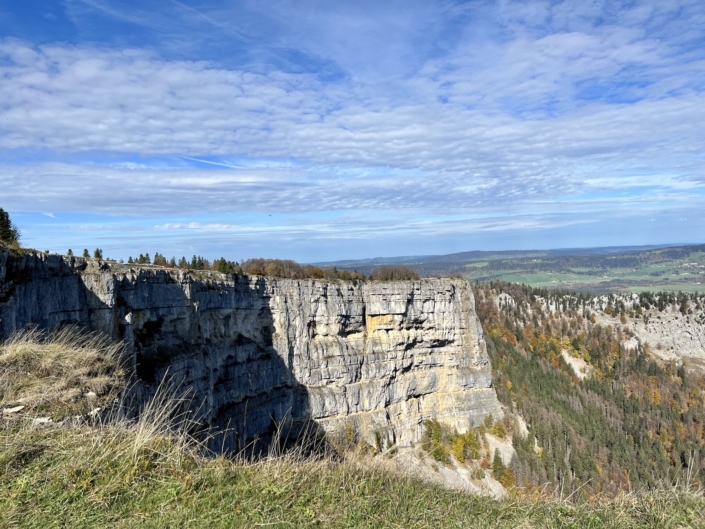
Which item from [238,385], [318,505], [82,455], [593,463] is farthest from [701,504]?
[593,463]

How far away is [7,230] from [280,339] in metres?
22.8

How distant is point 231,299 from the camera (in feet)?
117

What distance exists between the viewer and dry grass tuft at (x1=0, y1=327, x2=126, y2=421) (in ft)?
24.4

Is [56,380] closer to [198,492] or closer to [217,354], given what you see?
[198,492]

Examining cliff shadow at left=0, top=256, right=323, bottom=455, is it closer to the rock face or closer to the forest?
the rock face

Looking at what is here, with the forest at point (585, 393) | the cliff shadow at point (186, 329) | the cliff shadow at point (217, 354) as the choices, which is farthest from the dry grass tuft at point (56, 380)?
the forest at point (585, 393)

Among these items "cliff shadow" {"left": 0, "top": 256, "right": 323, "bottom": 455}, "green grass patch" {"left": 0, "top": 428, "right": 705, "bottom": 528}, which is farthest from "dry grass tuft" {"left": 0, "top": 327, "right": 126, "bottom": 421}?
"cliff shadow" {"left": 0, "top": 256, "right": 323, "bottom": 455}

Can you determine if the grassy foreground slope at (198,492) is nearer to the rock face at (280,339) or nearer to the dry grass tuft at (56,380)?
the dry grass tuft at (56,380)

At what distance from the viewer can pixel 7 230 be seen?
21.5 m

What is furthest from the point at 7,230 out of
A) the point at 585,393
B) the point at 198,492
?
the point at 585,393

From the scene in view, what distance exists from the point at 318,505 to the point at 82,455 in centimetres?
311

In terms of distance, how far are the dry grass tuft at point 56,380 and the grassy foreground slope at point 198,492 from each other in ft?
0.14

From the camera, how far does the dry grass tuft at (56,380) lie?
24.4 feet

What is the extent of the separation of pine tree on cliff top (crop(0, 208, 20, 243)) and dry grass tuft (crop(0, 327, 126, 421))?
47.2ft
